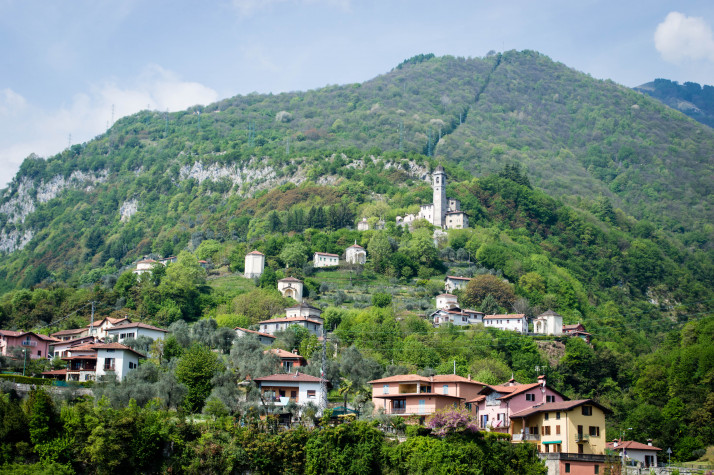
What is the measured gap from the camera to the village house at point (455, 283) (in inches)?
4432

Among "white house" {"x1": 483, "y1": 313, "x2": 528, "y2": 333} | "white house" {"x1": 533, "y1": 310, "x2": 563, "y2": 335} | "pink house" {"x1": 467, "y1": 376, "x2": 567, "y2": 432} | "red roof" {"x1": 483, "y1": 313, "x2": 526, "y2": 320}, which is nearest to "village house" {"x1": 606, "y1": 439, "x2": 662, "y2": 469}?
"pink house" {"x1": 467, "y1": 376, "x2": 567, "y2": 432}

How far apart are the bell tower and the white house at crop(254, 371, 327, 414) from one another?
77.6m

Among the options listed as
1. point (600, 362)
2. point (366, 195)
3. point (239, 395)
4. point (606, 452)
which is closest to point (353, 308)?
point (600, 362)

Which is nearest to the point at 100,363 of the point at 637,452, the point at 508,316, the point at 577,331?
the point at 637,452

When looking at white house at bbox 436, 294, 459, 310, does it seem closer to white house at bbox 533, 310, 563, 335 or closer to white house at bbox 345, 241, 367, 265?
white house at bbox 533, 310, 563, 335

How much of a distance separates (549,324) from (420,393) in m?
44.4

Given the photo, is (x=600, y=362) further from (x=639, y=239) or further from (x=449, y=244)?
(x=639, y=239)

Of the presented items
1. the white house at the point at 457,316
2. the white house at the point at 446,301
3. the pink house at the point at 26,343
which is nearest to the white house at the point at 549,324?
the white house at the point at 457,316

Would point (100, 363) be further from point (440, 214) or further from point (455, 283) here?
point (440, 214)

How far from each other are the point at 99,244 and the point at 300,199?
51.6 m

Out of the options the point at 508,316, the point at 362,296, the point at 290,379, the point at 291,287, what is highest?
the point at 291,287

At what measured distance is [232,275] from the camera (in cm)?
12081

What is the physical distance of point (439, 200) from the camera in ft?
466

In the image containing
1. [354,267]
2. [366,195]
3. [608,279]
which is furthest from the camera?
[366,195]
